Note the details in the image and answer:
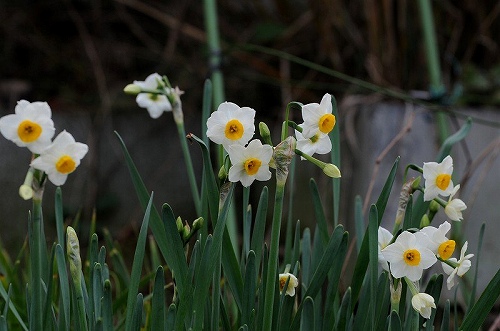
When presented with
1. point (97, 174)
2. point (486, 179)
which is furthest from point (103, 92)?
point (486, 179)

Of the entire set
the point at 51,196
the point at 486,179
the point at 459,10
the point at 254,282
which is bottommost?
the point at 254,282

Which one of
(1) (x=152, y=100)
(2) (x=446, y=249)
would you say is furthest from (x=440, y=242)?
(1) (x=152, y=100)

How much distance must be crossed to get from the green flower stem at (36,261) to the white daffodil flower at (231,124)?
0.15 m

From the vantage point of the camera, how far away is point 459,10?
79.7 inches

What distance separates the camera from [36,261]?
616mm

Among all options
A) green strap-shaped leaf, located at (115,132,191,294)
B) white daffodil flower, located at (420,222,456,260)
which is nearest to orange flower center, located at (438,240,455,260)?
white daffodil flower, located at (420,222,456,260)

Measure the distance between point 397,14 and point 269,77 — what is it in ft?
1.37

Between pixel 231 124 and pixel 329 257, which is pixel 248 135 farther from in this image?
pixel 329 257

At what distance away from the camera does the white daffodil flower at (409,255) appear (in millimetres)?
616

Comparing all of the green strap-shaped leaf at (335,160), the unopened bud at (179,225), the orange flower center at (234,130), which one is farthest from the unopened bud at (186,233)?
the green strap-shaped leaf at (335,160)

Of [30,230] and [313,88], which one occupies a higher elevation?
[313,88]

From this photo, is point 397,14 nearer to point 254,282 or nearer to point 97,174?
point 97,174

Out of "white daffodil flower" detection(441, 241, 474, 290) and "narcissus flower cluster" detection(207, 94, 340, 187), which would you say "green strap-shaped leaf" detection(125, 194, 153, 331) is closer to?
"narcissus flower cluster" detection(207, 94, 340, 187)

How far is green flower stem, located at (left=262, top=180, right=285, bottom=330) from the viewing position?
612mm
